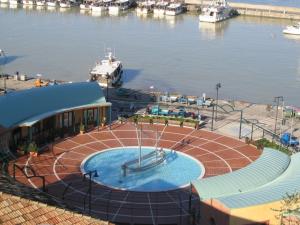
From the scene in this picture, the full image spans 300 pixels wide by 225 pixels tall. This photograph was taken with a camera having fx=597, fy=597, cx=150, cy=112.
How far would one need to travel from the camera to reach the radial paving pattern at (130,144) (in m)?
19.6

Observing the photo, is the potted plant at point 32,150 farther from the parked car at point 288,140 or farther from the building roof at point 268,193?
the parked car at point 288,140

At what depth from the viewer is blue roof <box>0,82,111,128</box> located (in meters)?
24.7

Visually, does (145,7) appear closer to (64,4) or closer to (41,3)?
(64,4)

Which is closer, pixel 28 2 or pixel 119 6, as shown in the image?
pixel 119 6

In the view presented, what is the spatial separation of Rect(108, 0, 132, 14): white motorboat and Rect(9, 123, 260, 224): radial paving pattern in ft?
160

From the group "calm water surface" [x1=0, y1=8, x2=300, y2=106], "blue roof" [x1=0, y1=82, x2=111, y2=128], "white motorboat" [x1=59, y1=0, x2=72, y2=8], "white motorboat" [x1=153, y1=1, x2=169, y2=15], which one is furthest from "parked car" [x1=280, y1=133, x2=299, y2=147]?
"white motorboat" [x1=59, y1=0, x2=72, y2=8]

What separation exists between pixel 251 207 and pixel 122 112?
48.9 feet

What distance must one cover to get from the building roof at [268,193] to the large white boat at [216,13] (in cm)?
5263

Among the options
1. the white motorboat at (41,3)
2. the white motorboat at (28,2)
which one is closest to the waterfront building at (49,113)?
the white motorboat at (41,3)

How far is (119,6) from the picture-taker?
77.1 m

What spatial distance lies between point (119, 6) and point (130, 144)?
53.5 metres

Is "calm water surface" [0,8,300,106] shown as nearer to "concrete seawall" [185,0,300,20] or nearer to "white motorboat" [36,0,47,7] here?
"concrete seawall" [185,0,300,20]

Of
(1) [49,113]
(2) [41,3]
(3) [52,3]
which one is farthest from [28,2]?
(1) [49,113]

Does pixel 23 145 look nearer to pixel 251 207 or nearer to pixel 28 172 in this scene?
pixel 28 172
